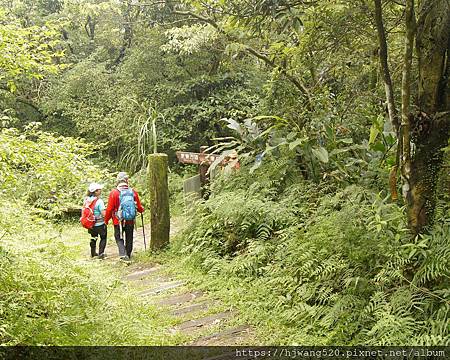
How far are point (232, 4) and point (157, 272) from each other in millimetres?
3677

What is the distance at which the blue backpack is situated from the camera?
6.80 meters

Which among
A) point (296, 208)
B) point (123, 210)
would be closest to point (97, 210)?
point (123, 210)

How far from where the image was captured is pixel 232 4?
4.20 metres

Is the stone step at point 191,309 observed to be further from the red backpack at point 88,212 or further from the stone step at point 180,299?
the red backpack at point 88,212

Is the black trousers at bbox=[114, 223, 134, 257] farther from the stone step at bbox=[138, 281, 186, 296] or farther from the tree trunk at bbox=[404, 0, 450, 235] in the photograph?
the tree trunk at bbox=[404, 0, 450, 235]

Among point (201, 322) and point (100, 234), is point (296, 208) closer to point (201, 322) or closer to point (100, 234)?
point (201, 322)

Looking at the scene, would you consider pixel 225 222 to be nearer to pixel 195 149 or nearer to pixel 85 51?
pixel 195 149

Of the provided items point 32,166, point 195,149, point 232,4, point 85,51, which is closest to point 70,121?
point 85,51

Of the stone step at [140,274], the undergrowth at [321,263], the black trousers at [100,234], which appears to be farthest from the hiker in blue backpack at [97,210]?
the undergrowth at [321,263]

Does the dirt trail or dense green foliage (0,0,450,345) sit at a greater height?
dense green foliage (0,0,450,345)

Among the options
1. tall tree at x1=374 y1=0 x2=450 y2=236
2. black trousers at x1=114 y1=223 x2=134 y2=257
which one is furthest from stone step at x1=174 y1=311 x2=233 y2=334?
black trousers at x1=114 y1=223 x2=134 y2=257

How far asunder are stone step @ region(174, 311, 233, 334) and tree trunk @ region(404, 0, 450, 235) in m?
2.00

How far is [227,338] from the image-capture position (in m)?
4.04

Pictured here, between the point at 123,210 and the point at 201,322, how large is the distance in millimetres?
2871
